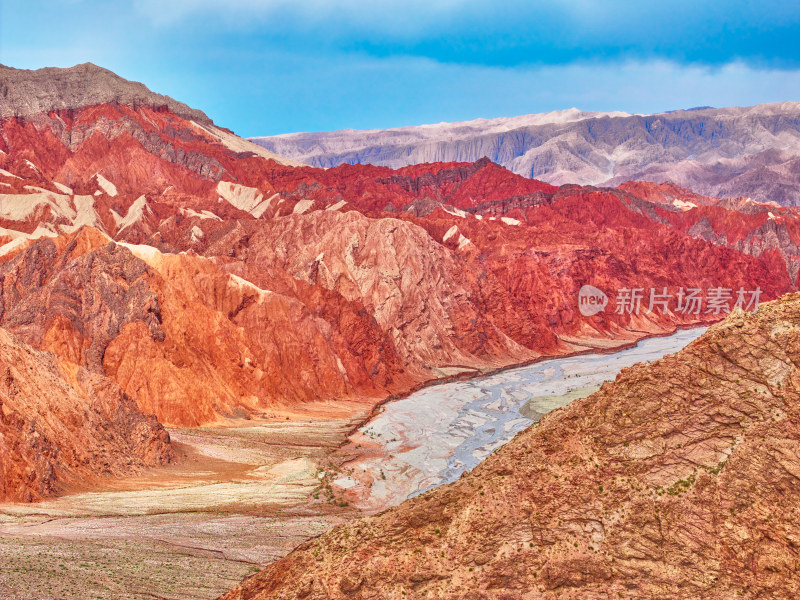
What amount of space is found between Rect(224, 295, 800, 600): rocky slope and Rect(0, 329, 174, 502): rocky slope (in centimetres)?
2593

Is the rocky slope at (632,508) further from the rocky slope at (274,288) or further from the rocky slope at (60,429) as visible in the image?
the rocky slope at (274,288)

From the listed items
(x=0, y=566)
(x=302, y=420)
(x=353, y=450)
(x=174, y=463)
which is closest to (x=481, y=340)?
(x=302, y=420)

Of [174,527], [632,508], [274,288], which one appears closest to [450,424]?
[274,288]

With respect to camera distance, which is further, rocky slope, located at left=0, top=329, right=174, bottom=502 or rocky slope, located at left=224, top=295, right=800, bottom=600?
rocky slope, located at left=0, top=329, right=174, bottom=502

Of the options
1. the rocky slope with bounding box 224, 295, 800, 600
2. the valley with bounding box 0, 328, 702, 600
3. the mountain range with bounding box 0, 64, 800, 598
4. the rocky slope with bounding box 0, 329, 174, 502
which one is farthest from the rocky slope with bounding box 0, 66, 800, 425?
the rocky slope with bounding box 224, 295, 800, 600

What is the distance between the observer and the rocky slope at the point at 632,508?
1916 cm

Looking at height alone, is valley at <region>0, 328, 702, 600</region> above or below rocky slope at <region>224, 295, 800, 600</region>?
below

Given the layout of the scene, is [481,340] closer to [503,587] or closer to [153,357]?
[153,357]

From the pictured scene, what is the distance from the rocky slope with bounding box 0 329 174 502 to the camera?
43.7m

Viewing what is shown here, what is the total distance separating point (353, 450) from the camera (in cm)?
6788

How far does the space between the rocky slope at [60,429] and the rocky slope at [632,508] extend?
2593 centimetres

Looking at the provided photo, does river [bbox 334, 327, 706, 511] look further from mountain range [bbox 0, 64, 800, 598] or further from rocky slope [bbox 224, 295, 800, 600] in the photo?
rocky slope [bbox 224, 295, 800, 600]

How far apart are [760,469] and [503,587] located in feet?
22.0

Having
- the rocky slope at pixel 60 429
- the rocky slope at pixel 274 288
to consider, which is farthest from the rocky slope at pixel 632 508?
the rocky slope at pixel 274 288
